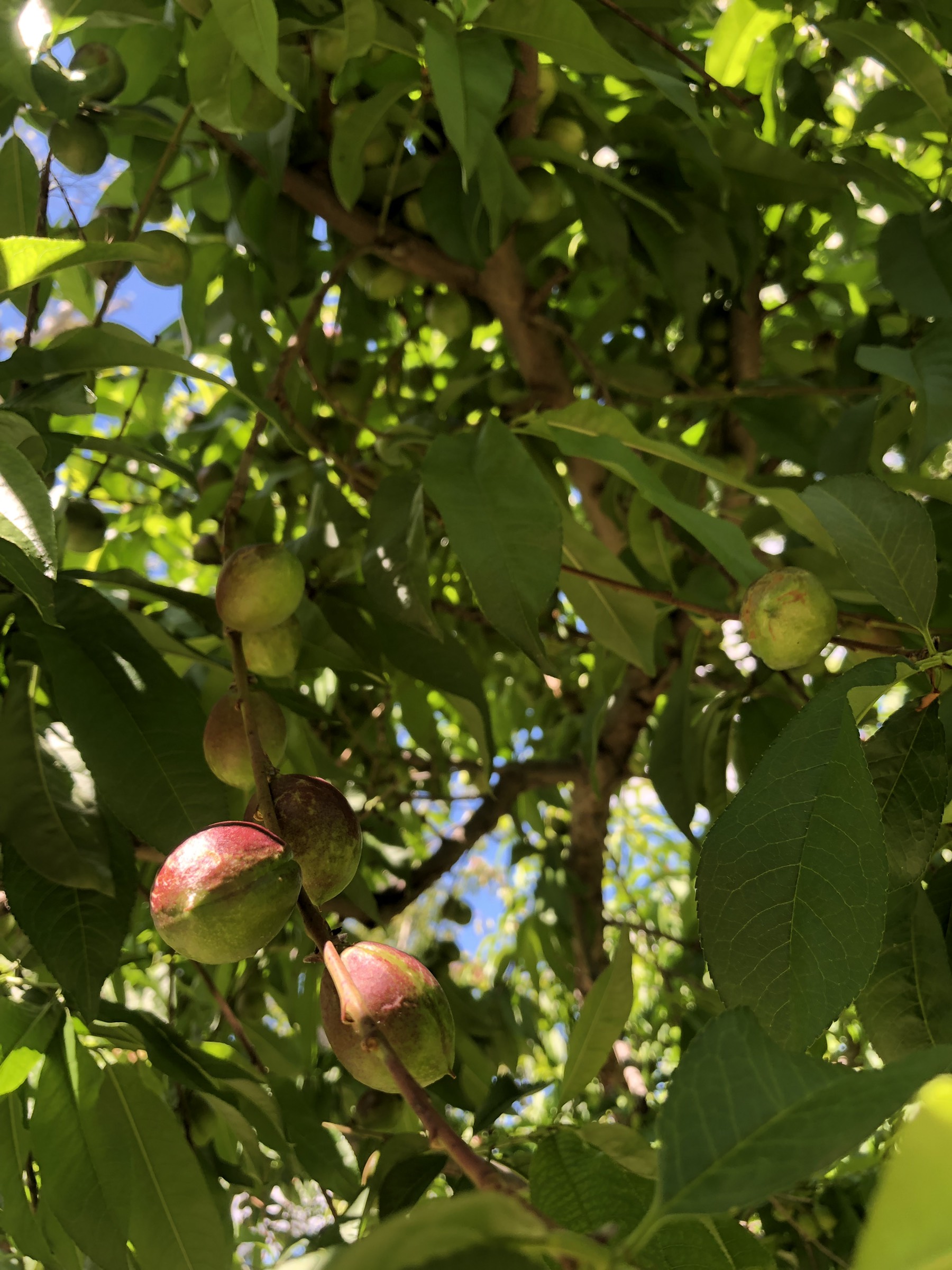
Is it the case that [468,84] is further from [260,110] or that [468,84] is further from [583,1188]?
[583,1188]

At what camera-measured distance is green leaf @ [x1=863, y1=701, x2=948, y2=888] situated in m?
0.61

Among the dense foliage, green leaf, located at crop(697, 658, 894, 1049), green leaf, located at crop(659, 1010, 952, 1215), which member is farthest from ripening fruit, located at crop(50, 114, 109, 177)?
green leaf, located at crop(659, 1010, 952, 1215)

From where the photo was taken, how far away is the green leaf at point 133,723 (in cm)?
68

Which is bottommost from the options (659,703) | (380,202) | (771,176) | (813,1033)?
(813,1033)

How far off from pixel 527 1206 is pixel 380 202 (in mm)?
1143

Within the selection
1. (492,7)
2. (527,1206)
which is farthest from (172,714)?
(492,7)

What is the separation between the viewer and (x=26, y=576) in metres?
0.53

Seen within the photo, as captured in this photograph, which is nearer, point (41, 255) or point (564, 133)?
point (41, 255)

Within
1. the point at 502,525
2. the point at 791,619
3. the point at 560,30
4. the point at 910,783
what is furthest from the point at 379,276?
the point at 910,783

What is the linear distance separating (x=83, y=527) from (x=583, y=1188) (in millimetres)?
861

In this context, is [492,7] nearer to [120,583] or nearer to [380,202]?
[380,202]

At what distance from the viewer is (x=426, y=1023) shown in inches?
16.3

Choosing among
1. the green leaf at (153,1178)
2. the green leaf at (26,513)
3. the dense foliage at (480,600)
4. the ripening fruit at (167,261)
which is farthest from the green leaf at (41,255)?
the green leaf at (153,1178)

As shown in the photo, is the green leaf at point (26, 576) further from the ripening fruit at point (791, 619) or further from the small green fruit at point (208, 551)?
the small green fruit at point (208, 551)
